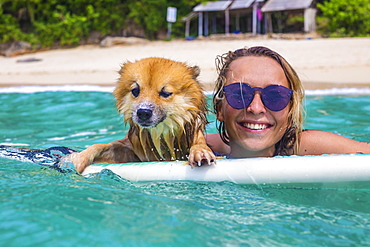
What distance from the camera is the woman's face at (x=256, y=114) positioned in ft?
10.6

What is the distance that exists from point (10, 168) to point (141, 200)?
5.24 ft

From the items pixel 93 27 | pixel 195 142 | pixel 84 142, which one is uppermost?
pixel 93 27

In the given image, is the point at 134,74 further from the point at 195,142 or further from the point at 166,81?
the point at 195,142

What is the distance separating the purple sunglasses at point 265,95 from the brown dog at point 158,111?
41 centimetres

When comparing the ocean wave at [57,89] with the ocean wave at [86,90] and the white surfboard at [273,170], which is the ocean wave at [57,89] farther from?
the white surfboard at [273,170]

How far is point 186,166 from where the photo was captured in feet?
10.00

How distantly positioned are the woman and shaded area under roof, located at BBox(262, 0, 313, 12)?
24.2m

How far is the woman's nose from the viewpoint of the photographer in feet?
10.4

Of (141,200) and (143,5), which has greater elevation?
(143,5)

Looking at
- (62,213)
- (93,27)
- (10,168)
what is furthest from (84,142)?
Answer: (93,27)

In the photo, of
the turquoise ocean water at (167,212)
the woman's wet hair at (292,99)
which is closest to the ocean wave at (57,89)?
the turquoise ocean water at (167,212)

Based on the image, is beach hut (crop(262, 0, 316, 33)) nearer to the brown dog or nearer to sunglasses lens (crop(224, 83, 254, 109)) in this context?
the brown dog

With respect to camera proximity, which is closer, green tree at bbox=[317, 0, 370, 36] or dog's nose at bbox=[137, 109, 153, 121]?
dog's nose at bbox=[137, 109, 153, 121]

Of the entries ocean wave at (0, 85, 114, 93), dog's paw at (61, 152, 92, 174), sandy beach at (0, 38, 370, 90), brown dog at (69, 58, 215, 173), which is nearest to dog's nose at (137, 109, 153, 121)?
brown dog at (69, 58, 215, 173)
